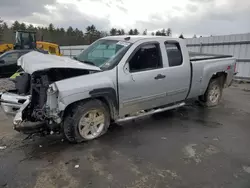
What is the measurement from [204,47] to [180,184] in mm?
10830

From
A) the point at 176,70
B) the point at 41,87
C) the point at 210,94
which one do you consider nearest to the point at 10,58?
the point at 41,87

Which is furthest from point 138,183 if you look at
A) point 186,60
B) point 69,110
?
point 186,60

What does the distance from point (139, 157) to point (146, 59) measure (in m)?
2.01

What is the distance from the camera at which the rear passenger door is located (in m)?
4.71

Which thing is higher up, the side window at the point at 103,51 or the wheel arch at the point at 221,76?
the side window at the point at 103,51

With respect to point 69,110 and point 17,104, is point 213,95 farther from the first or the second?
point 17,104

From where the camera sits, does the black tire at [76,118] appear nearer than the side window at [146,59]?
Yes

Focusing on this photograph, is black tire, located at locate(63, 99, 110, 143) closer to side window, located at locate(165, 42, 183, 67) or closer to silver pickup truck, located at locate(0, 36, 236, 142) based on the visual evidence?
silver pickup truck, located at locate(0, 36, 236, 142)

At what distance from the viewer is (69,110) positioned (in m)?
3.79

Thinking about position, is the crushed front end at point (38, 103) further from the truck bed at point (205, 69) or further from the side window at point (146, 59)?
the truck bed at point (205, 69)

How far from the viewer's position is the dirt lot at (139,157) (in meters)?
2.92

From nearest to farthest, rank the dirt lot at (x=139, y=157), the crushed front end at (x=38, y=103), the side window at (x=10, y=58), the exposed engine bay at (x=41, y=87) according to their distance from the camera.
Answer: the dirt lot at (x=139, y=157)
the crushed front end at (x=38, y=103)
the exposed engine bay at (x=41, y=87)
the side window at (x=10, y=58)

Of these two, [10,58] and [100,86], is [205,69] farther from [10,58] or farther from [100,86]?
[10,58]

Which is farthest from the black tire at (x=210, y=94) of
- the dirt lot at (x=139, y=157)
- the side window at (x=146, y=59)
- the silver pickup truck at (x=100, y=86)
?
the side window at (x=146, y=59)
